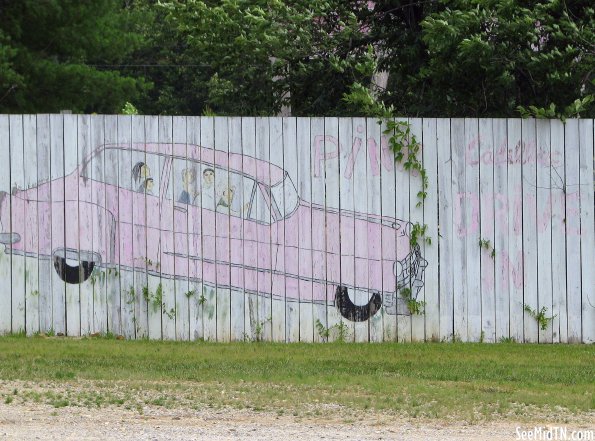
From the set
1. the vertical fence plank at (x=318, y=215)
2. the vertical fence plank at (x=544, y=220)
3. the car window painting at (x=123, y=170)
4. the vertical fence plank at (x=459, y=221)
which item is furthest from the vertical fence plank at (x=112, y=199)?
the vertical fence plank at (x=544, y=220)

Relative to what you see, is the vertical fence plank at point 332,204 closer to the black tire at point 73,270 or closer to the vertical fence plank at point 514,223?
the vertical fence plank at point 514,223

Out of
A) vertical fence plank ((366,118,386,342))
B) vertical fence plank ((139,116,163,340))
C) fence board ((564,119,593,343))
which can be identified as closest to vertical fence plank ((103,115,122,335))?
vertical fence plank ((139,116,163,340))

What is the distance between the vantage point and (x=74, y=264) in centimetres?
1087

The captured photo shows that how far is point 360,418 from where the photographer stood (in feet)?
24.3

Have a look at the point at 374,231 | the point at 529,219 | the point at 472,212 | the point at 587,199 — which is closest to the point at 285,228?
the point at 374,231

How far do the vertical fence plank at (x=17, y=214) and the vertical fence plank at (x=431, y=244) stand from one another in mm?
3568

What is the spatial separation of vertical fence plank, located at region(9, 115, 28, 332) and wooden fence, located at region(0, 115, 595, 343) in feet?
0.04

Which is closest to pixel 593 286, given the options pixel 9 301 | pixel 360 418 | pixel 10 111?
pixel 360 418

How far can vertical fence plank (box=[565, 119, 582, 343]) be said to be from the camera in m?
11.0

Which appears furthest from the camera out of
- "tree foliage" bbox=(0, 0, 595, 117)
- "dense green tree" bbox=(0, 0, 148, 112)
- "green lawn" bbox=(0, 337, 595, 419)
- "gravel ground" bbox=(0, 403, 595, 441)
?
"dense green tree" bbox=(0, 0, 148, 112)

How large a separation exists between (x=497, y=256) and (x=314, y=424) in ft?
13.7

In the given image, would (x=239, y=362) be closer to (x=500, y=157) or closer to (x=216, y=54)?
(x=500, y=157)

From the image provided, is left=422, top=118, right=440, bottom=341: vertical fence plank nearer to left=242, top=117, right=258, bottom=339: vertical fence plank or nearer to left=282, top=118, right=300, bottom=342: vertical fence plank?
left=282, top=118, right=300, bottom=342: vertical fence plank

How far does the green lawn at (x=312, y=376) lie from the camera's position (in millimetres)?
7844
